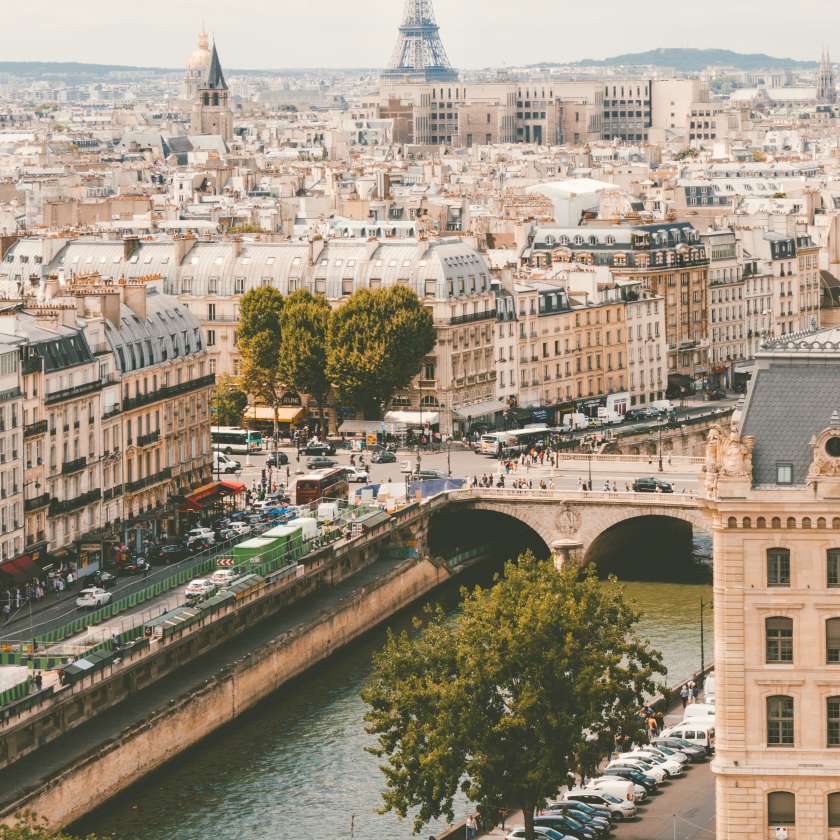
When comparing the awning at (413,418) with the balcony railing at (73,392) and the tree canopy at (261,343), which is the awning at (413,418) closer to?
the tree canopy at (261,343)

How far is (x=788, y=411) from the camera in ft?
155

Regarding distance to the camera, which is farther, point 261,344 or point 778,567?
point 261,344

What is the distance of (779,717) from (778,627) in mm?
1593

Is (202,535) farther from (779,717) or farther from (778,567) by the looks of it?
(779,717)

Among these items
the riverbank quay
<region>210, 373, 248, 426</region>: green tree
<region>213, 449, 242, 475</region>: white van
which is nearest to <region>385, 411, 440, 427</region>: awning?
<region>210, 373, 248, 426</region>: green tree

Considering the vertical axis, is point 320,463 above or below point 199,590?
above

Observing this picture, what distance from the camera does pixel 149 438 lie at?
89062 mm

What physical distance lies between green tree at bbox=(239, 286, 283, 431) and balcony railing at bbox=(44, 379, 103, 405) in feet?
92.6

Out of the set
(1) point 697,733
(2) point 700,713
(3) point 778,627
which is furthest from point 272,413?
(3) point 778,627

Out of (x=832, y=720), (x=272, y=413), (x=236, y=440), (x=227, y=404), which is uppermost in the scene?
(x=227, y=404)

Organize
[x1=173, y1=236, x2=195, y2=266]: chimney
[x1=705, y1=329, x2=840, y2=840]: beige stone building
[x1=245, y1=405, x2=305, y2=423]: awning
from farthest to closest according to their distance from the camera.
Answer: [x1=173, y1=236, x2=195, y2=266]: chimney, [x1=245, y1=405, x2=305, y2=423]: awning, [x1=705, y1=329, x2=840, y2=840]: beige stone building

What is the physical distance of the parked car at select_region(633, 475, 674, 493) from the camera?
90.1 metres

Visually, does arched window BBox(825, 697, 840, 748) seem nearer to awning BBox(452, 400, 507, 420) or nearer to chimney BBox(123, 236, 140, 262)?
awning BBox(452, 400, 507, 420)

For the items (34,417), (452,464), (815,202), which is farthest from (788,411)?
(815,202)
